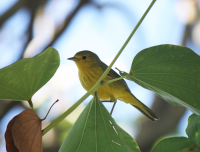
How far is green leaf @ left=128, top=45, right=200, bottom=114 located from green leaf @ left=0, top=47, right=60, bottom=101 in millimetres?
219

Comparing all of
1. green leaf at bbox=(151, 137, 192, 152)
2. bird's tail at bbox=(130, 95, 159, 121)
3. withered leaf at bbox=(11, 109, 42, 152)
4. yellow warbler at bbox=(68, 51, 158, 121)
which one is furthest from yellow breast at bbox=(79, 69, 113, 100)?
withered leaf at bbox=(11, 109, 42, 152)

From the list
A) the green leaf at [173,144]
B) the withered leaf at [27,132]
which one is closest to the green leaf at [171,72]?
the green leaf at [173,144]

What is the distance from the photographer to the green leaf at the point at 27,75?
0.57 meters

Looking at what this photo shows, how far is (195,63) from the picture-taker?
60 centimetres

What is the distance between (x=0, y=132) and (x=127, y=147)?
228 cm

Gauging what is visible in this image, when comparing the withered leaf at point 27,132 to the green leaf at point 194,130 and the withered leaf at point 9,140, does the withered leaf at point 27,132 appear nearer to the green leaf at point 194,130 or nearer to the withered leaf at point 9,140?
the withered leaf at point 9,140

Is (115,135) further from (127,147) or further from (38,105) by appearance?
(38,105)

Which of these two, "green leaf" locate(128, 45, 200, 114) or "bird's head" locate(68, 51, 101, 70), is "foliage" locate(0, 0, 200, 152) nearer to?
"green leaf" locate(128, 45, 200, 114)

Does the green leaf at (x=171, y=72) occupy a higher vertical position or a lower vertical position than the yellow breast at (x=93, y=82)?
higher

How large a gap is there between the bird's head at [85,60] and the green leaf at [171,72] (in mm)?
957

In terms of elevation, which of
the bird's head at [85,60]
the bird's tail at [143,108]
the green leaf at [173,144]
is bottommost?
the bird's tail at [143,108]

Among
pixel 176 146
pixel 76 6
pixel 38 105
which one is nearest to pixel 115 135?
pixel 176 146

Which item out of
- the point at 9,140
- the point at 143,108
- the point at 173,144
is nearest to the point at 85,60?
the point at 143,108

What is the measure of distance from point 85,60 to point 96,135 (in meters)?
1.06
